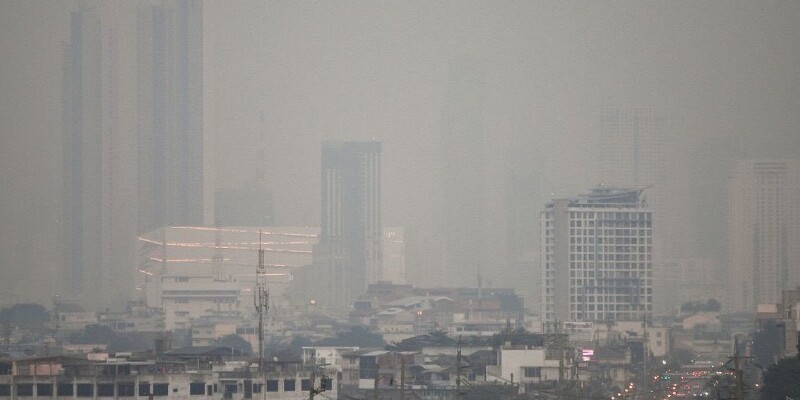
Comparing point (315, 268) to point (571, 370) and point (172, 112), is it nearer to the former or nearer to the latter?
point (172, 112)

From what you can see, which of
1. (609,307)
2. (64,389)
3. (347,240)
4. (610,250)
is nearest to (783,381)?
(64,389)

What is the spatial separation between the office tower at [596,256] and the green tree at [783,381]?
68488 millimetres

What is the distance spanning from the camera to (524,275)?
554 ft

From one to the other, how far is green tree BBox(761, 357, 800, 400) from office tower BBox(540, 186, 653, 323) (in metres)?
68.5

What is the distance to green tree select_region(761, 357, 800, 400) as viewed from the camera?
5044 cm

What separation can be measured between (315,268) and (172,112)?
804 inches

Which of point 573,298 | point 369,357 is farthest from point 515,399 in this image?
point 573,298

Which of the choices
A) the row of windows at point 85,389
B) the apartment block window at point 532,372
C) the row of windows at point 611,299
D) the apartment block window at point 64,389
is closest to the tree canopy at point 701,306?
the row of windows at point 611,299

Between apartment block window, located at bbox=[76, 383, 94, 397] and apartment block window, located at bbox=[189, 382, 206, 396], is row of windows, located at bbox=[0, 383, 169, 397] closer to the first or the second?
apartment block window, located at bbox=[76, 383, 94, 397]

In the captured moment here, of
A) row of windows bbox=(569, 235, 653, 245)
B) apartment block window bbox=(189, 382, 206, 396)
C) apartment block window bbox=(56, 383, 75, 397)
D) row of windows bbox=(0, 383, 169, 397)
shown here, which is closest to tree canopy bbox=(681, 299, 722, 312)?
row of windows bbox=(569, 235, 653, 245)

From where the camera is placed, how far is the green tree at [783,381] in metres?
50.4

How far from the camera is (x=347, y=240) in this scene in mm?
188125

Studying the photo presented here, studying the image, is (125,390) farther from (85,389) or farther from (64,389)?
(64,389)

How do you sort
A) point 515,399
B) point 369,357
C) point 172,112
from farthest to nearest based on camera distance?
point 172,112, point 369,357, point 515,399
